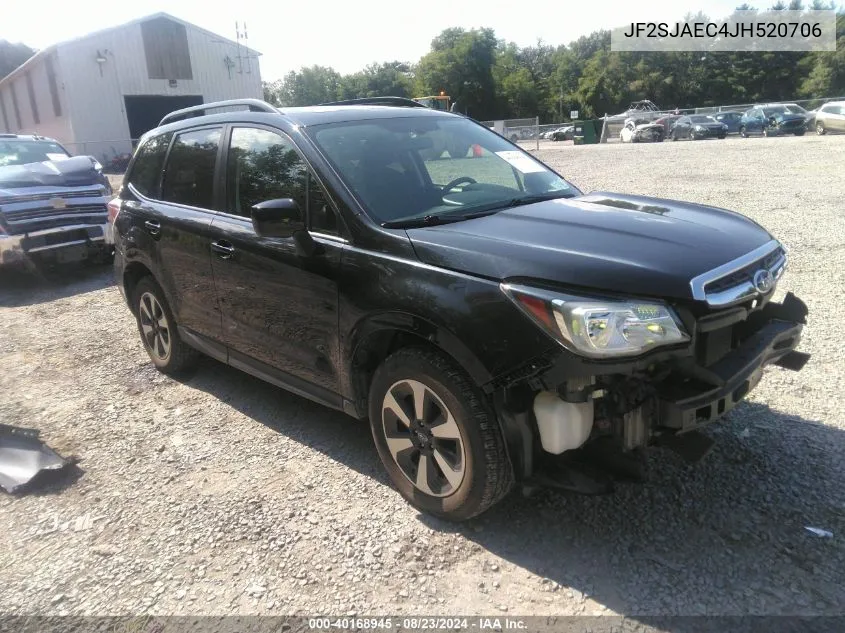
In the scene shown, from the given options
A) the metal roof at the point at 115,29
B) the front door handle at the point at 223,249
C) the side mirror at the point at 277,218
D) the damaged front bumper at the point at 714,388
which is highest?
the metal roof at the point at 115,29

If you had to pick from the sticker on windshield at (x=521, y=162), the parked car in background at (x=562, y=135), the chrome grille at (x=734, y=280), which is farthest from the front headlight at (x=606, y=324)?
the parked car in background at (x=562, y=135)

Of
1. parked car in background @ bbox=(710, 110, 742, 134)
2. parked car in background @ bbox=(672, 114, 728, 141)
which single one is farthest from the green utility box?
parked car in background @ bbox=(710, 110, 742, 134)

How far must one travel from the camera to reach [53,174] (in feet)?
29.7

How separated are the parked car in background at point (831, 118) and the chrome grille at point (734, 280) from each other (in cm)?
2955

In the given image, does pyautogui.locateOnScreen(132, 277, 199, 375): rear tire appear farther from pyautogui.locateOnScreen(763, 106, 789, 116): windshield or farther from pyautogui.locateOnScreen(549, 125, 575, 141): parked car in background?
pyautogui.locateOnScreen(549, 125, 575, 141): parked car in background

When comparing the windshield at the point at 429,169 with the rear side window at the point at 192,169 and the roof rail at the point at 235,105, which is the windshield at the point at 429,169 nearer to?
the roof rail at the point at 235,105

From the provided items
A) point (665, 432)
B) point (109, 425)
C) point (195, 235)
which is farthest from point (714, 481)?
point (109, 425)

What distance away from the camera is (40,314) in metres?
7.39

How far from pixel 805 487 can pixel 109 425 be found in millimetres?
4172

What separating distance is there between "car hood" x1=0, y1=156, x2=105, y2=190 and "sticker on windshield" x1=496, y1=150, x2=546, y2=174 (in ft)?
24.1

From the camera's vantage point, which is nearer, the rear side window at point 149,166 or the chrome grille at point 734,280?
the chrome grille at point 734,280

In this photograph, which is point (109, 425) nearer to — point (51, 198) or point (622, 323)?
point (622, 323)

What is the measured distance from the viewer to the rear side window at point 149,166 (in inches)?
188

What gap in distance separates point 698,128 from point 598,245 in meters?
32.5
